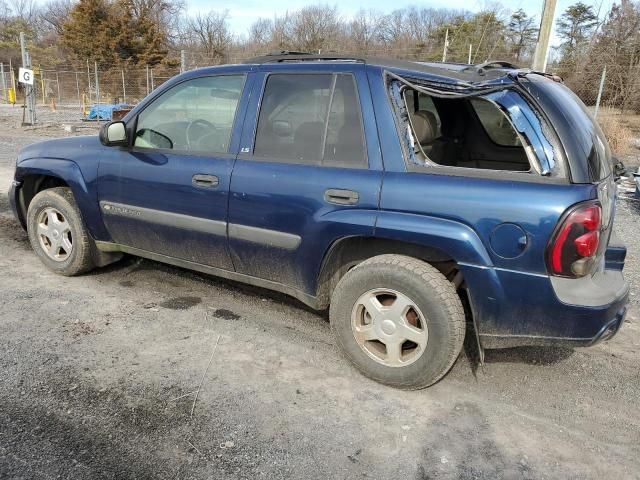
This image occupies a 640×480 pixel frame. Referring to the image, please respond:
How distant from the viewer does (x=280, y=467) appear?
2.38m

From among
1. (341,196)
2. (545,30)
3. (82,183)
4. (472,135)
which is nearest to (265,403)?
(341,196)

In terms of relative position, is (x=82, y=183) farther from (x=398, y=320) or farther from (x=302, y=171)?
(x=398, y=320)

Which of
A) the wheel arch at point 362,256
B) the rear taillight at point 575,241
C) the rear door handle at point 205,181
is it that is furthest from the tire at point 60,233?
the rear taillight at point 575,241

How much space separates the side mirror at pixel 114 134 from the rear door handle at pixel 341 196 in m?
1.79

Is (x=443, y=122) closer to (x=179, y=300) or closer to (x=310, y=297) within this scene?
(x=310, y=297)

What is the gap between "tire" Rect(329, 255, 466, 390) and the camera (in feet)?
9.27

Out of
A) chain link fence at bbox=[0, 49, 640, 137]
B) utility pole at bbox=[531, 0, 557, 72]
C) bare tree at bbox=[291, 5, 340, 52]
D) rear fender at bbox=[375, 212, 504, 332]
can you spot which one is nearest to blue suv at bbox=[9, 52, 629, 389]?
rear fender at bbox=[375, 212, 504, 332]

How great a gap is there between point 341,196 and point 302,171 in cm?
33

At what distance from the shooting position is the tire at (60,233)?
437 cm

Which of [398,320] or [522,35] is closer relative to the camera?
[398,320]

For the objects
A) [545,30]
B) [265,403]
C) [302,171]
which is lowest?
[265,403]

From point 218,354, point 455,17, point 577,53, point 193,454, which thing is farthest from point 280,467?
point 455,17

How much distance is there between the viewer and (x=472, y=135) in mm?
4242

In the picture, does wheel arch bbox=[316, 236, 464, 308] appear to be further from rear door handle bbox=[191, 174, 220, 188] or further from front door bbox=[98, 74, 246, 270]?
rear door handle bbox=[191, 174, 220, 188]
